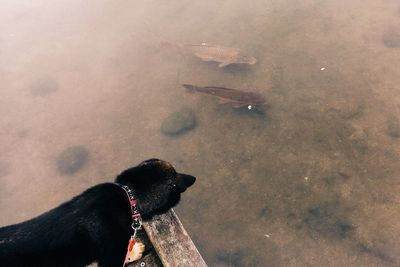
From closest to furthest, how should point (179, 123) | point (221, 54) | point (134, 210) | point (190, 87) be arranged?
point (134, 210)
point (179, 123)
point (190, 87)
point (221, 54)

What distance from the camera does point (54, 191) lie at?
777 cm

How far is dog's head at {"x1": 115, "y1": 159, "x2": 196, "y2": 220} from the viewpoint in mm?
3803

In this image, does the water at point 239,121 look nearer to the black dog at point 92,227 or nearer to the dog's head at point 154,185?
the dog's head at point 154,185

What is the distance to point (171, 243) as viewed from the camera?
378cm

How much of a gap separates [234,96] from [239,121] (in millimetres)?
620

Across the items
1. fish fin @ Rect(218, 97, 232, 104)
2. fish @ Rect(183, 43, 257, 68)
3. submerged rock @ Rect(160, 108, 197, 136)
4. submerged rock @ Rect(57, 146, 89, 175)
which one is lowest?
submerged rock @ Rect(57, 146, 89, 175)

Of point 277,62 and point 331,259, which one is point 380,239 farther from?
point 277,62

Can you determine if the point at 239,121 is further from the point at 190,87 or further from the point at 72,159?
the point at 72,159

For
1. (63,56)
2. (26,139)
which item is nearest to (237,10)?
(63,56)

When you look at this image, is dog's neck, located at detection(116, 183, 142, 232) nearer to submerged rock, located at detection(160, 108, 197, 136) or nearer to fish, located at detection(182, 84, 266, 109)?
submerged rock, located at detection(160, 108, 197, 136)

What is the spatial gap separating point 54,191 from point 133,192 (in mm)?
4825

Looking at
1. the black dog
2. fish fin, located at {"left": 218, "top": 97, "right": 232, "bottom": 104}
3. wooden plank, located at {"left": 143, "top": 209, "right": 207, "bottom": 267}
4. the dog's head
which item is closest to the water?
fish fin, located at {"left": 218, "top": 97, "right": 232, "bottom": 104}

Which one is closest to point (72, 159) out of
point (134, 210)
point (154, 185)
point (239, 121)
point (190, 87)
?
point (190, 87)

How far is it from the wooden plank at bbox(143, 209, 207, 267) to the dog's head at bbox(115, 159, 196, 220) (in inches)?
5.6
